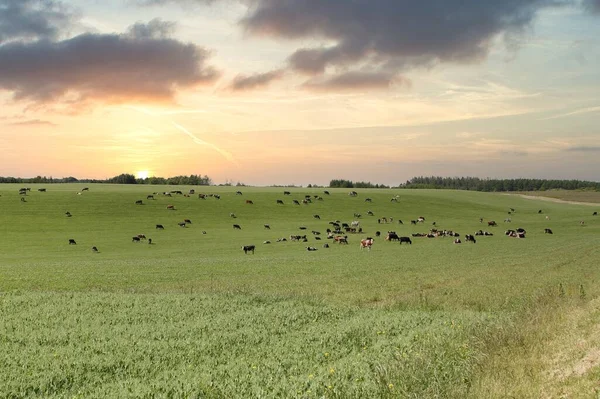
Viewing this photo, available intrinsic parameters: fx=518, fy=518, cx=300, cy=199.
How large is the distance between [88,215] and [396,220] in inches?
2172

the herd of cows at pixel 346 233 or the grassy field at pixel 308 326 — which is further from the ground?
the grassy field at pixel 308 326

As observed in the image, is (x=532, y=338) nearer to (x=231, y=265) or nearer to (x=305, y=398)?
(x=305, y=398)

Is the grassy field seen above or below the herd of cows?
above

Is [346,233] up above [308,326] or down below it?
below

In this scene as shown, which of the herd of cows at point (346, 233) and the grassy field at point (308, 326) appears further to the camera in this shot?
the herd of cows at point (346, 233)

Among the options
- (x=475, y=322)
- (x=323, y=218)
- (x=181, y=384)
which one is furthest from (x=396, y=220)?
(x=181, y=384)

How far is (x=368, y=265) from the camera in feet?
135

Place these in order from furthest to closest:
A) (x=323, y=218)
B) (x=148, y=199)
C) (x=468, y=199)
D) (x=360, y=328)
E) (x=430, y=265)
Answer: (x=468, y=199), (x=148, y=199), (x=323, y=218), (x=430, y=265), (x=360, y=328)

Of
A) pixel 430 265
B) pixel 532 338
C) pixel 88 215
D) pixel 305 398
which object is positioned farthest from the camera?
pixel 88 215

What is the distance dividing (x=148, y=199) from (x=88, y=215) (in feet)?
60.5

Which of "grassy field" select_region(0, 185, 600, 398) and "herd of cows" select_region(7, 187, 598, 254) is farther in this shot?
"herd of cows" select_region(7, 187, 598, 254)

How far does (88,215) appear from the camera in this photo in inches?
3408

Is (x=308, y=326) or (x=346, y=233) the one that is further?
(x=346, y=233)

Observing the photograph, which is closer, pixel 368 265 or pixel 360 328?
pixel 360 328
